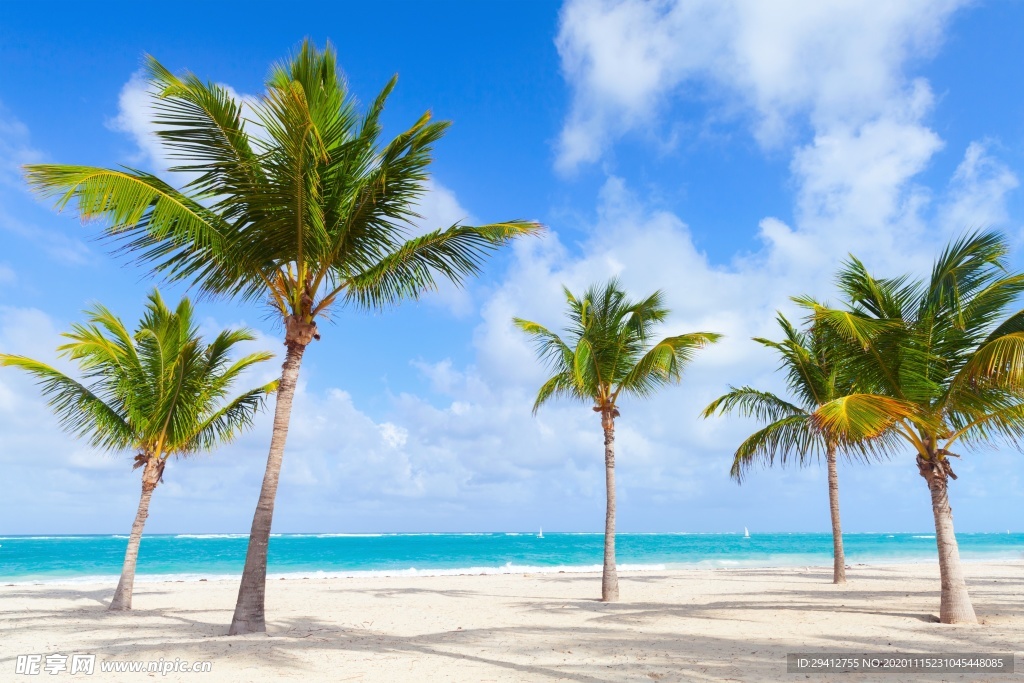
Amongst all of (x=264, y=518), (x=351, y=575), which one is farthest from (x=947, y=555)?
(x=351, y=575)

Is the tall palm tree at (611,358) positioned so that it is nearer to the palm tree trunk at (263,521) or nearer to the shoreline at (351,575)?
the palm tree trunk at (263,521)

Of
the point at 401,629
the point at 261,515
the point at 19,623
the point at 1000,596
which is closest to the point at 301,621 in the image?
the point at 401,629

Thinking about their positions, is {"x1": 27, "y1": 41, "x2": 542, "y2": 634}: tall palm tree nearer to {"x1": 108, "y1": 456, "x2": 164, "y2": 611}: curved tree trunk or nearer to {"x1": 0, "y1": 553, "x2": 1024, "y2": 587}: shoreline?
{"x1": 108, "y1": 456, "x2": 164, "y2": 611}: curved tree trunk

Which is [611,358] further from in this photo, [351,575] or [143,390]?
[351,575]

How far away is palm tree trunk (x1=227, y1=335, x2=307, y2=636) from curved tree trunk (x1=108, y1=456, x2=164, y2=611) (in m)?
5.20

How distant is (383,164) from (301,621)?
7.37 metres

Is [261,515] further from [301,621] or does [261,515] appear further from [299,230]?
[299,230]

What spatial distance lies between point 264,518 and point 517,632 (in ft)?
12.8

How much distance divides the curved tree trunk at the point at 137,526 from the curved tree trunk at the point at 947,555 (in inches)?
536

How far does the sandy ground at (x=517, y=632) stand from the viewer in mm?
6312

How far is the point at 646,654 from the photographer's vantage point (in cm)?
716

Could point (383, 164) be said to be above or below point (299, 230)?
above

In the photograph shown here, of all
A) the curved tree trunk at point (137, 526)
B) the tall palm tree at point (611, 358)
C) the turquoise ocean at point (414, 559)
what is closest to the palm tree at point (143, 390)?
the curved tree trunk at point (137, 526)

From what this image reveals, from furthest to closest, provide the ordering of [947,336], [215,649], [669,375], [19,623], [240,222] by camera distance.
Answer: [669,375]
[19,623]
[947,336]
[240,222]
[215,649]
